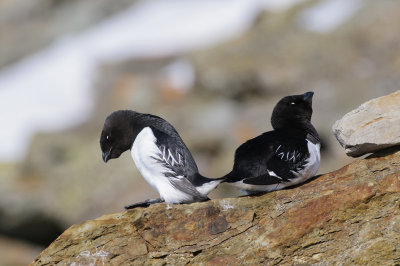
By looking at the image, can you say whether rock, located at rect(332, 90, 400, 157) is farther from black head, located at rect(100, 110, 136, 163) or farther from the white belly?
black head, located at rect(100, 110, 136, 163)

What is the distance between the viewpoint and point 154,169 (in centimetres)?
778

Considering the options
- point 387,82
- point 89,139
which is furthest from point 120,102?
point 387,82

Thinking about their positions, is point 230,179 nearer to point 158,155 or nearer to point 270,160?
point 270,160

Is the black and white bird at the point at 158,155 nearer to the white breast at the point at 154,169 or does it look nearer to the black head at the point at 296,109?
the white breast at the point at 154,169

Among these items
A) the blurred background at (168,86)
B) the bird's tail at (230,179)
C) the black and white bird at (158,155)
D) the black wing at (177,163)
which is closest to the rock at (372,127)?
the bird's tail at (230,179)

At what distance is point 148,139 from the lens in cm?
793

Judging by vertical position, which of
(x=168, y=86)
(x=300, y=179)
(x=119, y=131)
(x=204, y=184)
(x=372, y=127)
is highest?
(x=168, y=86)

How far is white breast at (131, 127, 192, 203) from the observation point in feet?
25.1

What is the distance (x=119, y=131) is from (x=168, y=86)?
14.7m

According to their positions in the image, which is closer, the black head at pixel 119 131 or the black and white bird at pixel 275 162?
the black and white bird at pixel 275 162

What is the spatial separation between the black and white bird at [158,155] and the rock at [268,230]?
0.29 m

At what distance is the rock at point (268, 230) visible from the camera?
7.02 m

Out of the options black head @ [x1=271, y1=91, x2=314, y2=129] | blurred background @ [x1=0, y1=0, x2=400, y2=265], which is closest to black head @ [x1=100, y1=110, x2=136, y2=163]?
black head @ [x1=271, y1=91, x2=314, y2=129]

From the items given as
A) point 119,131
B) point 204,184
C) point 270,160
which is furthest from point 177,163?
point 270,160
